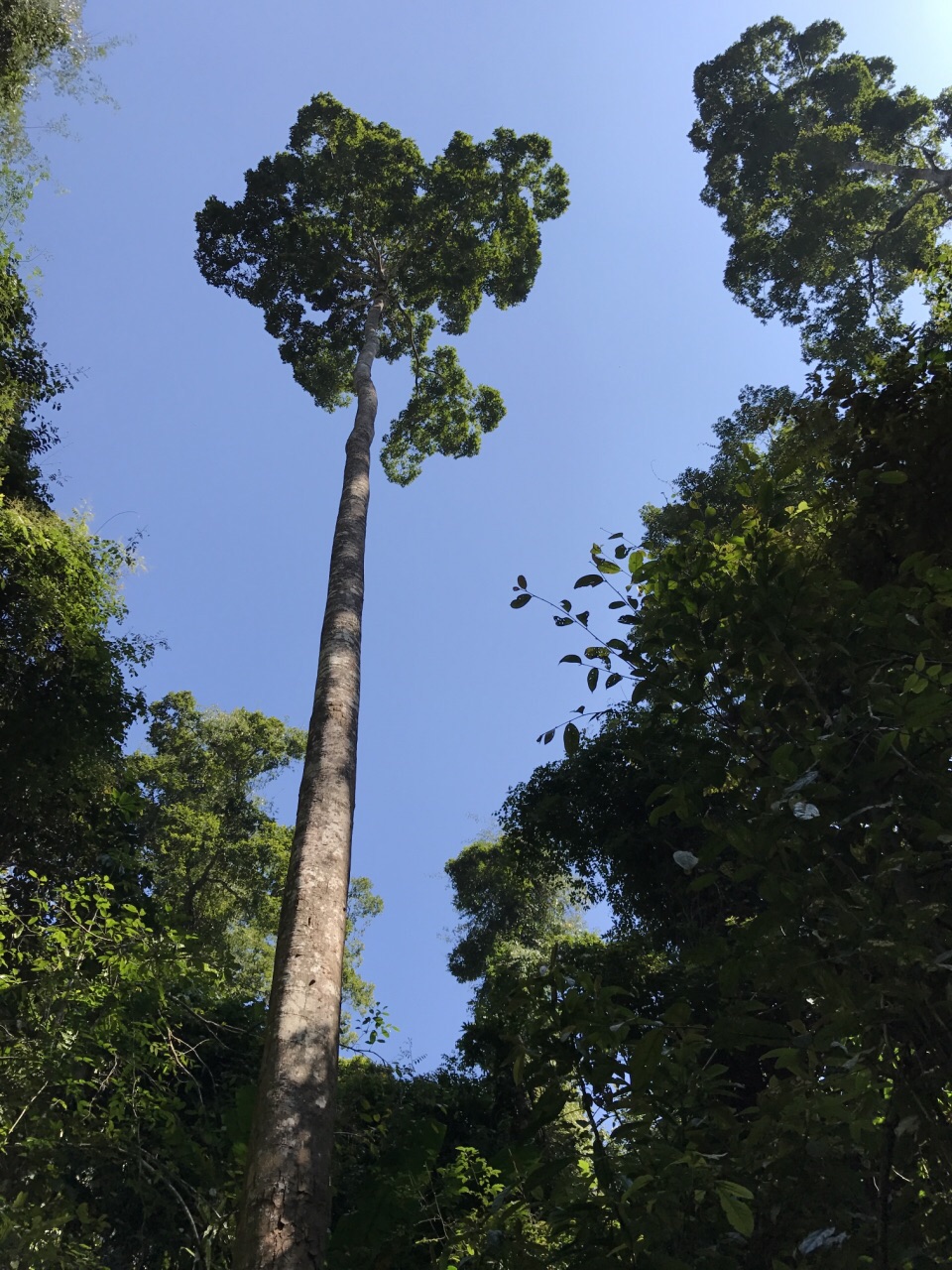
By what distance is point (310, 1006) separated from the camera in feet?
13.8

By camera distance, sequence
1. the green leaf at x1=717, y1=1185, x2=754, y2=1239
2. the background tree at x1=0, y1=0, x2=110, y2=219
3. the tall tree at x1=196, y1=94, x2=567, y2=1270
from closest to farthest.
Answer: the green leaf at x1=717, y1=1185, x2=754, y2=1239, the background tree at x1=0, y1=0, x2=110, y2=219, the tall tree at x1=196, y1=94, x2=567, y2=1270

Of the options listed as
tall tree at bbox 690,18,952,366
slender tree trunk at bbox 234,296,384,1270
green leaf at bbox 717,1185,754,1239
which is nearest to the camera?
green leaf at bbox 717,1185,754,1239

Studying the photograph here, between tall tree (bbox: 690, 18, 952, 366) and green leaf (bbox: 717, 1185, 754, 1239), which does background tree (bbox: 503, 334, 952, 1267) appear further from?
tall tree (bbox: 690, 18, 952, 366)

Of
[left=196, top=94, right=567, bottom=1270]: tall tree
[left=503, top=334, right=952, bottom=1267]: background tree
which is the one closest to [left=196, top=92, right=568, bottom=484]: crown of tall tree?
[left=196, top=94, right=567, bottom=1270]: tall tree

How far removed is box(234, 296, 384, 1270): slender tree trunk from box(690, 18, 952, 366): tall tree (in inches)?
666

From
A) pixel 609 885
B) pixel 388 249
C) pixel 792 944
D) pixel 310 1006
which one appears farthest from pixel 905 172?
pixel 792 944

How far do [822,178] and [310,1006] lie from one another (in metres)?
22.3

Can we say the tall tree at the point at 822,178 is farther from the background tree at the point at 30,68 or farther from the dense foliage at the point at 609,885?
Result: the background tree at the point at 30,68

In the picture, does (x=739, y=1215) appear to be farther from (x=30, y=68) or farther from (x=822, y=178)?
(x=822, y=178)

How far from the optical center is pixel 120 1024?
6.13 m

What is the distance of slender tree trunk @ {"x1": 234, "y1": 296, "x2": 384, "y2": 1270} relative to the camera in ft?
11.2

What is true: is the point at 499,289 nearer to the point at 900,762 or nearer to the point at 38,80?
the point at 38,80

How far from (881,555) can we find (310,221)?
13554 mm

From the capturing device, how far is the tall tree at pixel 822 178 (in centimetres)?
2092
